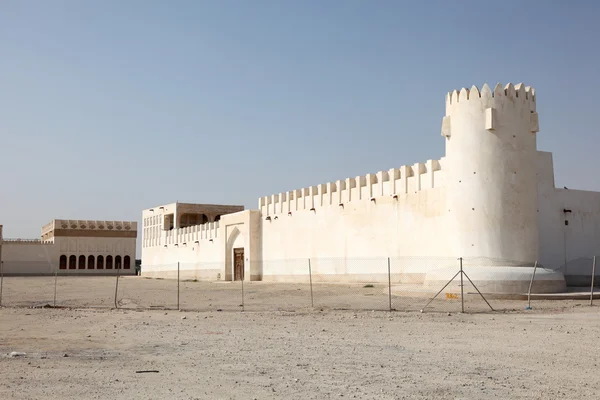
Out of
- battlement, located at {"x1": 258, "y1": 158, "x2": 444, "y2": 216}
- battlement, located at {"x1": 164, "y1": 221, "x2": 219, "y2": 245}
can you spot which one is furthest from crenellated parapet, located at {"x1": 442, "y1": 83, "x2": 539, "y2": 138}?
battlement, located at {"x1": 164, "y1": 221, "x2": 219, "y2": 245}

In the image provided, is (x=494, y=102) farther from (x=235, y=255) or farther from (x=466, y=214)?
(x=235, y=255)

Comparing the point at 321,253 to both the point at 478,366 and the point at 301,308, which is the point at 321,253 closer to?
the point at 301,308

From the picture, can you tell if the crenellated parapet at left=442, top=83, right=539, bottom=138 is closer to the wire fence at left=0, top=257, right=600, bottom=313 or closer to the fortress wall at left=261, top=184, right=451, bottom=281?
the fortress wall at left=261, top=184, right=451, bottom=281

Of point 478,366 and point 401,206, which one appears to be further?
point 401,206

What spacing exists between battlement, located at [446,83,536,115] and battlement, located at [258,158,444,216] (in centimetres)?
310

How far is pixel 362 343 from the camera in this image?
10.9 metres

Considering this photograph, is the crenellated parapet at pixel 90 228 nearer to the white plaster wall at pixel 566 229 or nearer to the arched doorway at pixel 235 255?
the arched doorway at pixel 235 255

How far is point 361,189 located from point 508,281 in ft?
37.7

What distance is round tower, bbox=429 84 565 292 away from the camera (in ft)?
73.4

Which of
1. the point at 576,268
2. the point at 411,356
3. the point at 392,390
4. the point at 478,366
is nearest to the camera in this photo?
the point at 392,390

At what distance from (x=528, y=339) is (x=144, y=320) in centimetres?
880

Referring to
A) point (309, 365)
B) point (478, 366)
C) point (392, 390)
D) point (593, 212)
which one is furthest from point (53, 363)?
point (593, 212)

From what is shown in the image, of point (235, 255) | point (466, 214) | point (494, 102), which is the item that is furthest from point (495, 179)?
point (235, 255)

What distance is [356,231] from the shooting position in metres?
30.9
